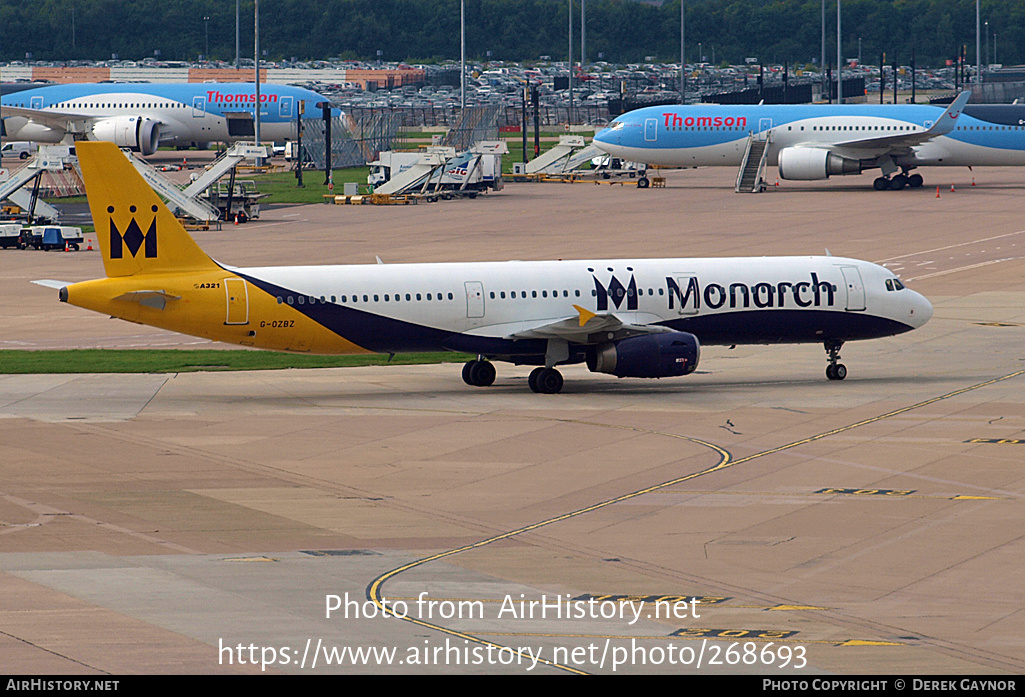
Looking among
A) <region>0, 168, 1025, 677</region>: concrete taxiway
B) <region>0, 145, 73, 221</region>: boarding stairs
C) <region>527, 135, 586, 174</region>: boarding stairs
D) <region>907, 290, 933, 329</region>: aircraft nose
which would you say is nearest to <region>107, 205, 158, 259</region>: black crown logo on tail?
<region>0, 168, 1025, 677</region>: concrete taxiway

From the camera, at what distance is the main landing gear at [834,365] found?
46.2 metres

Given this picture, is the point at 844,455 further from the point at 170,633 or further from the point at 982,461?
the point at 170,633

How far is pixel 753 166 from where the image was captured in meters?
111

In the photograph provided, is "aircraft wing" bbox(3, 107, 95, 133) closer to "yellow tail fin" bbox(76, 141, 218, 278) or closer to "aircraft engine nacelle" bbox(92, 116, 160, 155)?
"aircraft engine nacelle" bbox(92, 116, 160, 155)

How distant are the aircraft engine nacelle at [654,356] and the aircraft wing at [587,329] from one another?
301mm

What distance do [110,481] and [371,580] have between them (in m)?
10.2

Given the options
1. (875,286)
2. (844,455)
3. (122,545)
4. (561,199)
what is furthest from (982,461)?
(561,199)

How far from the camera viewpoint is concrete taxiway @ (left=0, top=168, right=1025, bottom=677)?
2164 centimetres

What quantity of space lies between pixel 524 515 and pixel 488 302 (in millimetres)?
14015

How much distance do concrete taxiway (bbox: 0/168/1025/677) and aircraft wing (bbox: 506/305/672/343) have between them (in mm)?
1858

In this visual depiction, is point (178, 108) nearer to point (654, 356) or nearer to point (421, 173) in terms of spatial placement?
point (421, 173)

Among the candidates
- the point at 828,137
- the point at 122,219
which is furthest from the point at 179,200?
the point at 122,219
